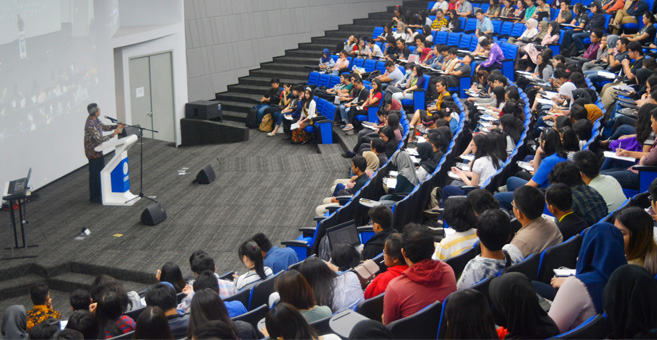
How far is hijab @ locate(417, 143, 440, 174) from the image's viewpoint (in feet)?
22.8

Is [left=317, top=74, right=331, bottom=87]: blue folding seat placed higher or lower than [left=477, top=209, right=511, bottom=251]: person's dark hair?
higher

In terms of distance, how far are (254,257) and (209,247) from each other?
2.45 m

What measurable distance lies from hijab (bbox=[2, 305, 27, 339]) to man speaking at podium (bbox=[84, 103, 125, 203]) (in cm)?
368

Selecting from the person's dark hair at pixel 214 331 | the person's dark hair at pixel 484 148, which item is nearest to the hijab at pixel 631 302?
the person's dark hair at pixel 214 331

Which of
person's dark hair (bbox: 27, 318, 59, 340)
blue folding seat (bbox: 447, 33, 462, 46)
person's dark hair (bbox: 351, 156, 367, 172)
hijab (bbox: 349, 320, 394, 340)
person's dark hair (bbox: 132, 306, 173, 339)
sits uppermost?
blue folding seat (bbox: 447, 33, 462, 46)

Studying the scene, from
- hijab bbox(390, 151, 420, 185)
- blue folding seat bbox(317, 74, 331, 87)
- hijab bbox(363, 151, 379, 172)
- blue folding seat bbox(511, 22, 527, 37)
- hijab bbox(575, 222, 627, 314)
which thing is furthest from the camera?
blue folding seat bbox(317, 74, 331, 87)

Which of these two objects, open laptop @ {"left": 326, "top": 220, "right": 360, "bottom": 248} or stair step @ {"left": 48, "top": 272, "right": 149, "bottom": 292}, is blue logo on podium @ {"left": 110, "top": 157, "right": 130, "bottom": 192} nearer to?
stair step @ {"left": 48, "top": 272, "right": 149, "bottom": 292}

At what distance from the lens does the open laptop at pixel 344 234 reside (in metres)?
5.35

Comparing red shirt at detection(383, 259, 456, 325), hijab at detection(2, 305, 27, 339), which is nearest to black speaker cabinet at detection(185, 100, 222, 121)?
hijab at detection(2, 305, 27, 339)

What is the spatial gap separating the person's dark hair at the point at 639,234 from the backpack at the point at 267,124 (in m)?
10.1

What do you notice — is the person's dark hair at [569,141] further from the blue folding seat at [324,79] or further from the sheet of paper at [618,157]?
the blue folding seat at [324,79]

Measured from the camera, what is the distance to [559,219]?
4301 mm

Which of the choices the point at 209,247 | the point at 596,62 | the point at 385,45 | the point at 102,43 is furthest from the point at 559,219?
the point at 385,45

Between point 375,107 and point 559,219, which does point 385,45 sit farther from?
point 559,219
